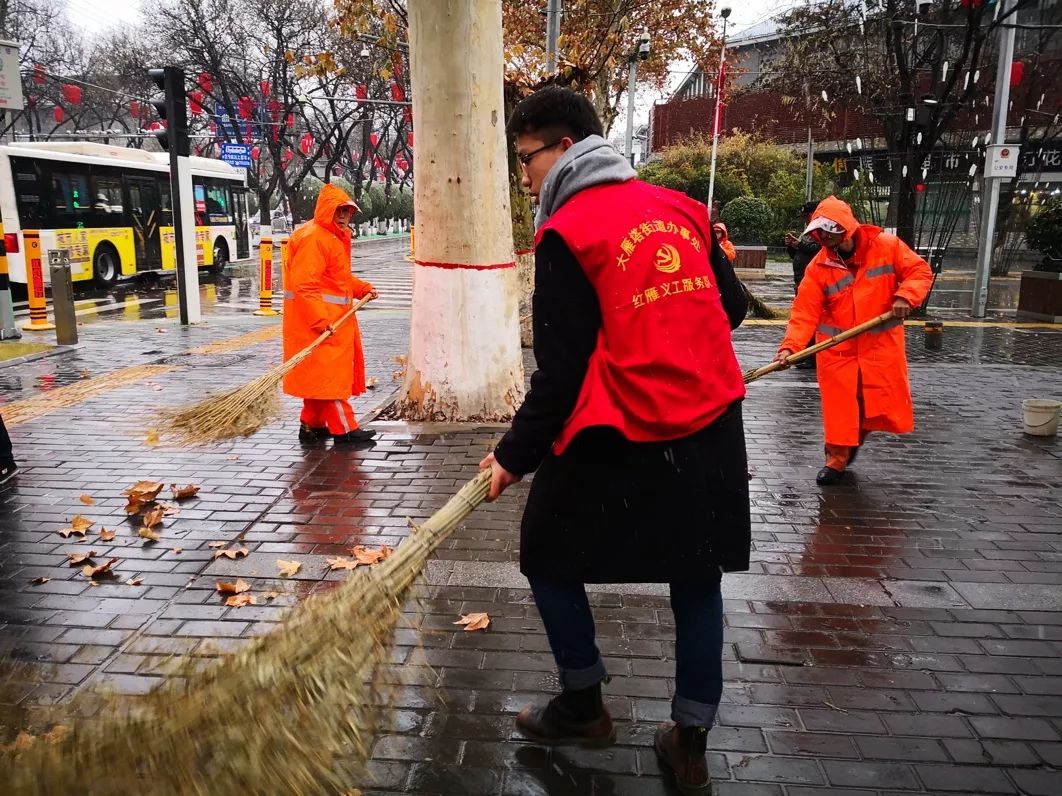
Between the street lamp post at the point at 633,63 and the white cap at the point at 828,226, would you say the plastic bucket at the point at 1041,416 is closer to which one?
the white cap at the point at 828,226

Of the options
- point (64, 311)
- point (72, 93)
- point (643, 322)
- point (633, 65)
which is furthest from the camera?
point (72, 93)

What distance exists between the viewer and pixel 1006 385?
8.55 metres

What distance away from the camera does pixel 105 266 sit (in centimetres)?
1855

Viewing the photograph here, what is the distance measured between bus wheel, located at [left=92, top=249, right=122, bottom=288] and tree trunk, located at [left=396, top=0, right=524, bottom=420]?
46.5 ft

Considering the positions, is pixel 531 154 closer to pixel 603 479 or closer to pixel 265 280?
pixel 603 479

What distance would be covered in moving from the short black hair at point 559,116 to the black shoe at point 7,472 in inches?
170

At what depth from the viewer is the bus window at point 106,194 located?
1820cm

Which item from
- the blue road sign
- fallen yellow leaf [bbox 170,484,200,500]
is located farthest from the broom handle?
the blue road sign

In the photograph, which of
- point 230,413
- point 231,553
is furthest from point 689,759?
point 230,413

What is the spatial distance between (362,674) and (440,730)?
2.05ft

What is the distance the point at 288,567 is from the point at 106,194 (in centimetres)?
1730

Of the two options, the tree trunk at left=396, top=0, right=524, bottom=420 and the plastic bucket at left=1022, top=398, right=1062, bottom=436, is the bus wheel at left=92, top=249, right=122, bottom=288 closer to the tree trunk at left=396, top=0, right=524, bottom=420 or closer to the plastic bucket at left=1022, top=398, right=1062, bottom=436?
the tree trunk at left=396, top=0, right=524, bottom=420

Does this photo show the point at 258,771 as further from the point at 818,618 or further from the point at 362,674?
the point at 818,618

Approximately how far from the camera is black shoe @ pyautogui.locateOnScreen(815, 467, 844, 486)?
212 inches
